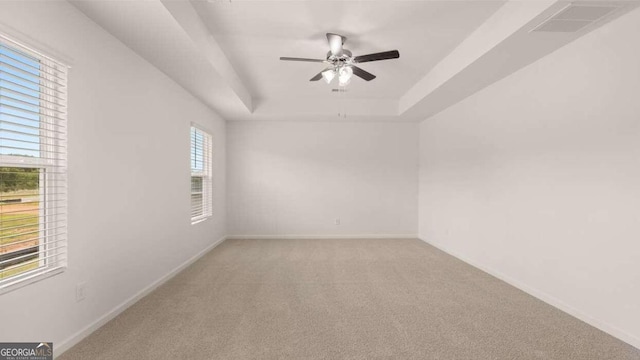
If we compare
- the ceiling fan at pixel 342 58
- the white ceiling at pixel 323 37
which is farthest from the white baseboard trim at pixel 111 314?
the ceiling fan at pixel 342 58

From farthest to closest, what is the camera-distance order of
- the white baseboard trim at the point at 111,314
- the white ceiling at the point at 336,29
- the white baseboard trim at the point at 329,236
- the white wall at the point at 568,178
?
the white baseboard trim at the point at 329,236, the white ceiling at the point at 336,29, the white wall at the point at 568,178, the white baseboard trim at the point at 111,314

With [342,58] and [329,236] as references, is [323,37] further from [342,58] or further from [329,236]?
[329,236]

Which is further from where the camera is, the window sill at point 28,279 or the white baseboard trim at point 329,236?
the white baseboard trim at point 329,236

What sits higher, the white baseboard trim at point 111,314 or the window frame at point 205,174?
the window frame at point 205,174

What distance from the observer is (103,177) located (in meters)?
2.20

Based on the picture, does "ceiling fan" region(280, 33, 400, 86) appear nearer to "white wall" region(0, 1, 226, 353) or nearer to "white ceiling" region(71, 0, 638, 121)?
"white ceiling" region(71, 0, 638, 121)

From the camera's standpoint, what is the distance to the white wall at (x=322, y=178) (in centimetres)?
562

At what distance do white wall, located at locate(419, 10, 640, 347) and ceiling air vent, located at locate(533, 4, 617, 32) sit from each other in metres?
0.23

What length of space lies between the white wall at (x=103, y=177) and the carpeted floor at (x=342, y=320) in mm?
275

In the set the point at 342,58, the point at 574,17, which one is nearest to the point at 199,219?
the point at 342,58

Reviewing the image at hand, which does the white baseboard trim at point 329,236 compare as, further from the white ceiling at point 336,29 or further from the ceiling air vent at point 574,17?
the ceiling air vent at point 574,17

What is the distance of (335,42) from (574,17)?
74.4 inches

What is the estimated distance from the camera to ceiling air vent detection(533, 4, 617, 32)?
1968 millimetres

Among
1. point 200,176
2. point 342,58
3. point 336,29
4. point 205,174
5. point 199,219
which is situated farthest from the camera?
point 205,174
